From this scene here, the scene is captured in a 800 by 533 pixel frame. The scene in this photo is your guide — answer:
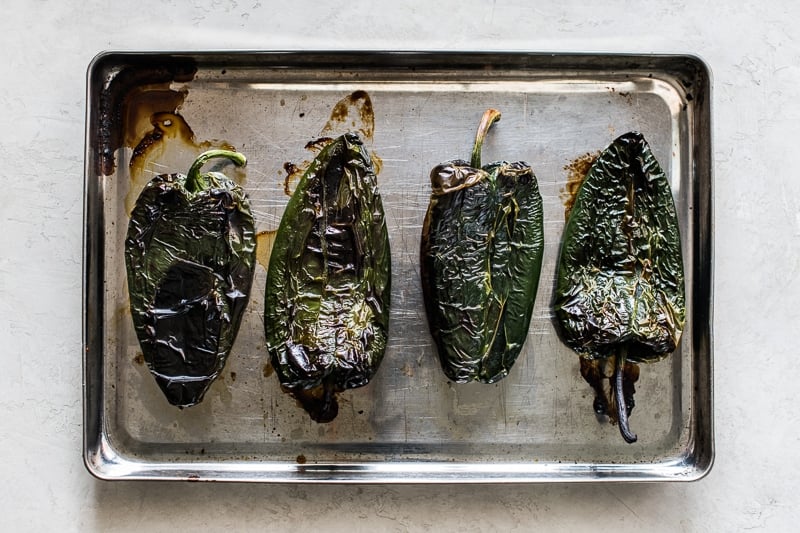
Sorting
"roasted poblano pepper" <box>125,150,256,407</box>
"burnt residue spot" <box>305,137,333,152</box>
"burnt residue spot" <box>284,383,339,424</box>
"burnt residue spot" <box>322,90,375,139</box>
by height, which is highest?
"burnt residue spot" <box>322,90,375,139</box>

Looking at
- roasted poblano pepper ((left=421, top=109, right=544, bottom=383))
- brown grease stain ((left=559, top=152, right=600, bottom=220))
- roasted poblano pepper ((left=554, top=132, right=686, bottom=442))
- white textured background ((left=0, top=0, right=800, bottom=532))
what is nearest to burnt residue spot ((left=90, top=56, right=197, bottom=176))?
white textured background ((left=0, top=0, right=800, bottom=532))

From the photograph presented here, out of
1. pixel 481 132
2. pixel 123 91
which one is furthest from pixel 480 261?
pixel 123 91

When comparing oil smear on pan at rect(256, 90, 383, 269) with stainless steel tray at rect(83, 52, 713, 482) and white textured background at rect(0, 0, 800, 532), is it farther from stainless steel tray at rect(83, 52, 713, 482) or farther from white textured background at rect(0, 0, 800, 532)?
Result: white textured background at rect(0, 0, 800, 532)

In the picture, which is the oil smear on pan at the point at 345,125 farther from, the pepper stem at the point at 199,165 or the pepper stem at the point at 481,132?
the pepper stem at the point at 481,132

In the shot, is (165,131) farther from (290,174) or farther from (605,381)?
(605,381)

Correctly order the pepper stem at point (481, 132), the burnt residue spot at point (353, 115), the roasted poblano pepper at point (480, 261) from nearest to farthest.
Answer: the roasted poblano pepper at point (480, 261), the pepper stem at point (481, 132), the burnt residue spot at point (353, 115)

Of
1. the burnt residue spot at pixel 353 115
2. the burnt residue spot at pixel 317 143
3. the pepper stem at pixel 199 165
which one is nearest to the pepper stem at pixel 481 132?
the burnt residue spot at pixel 353 115
